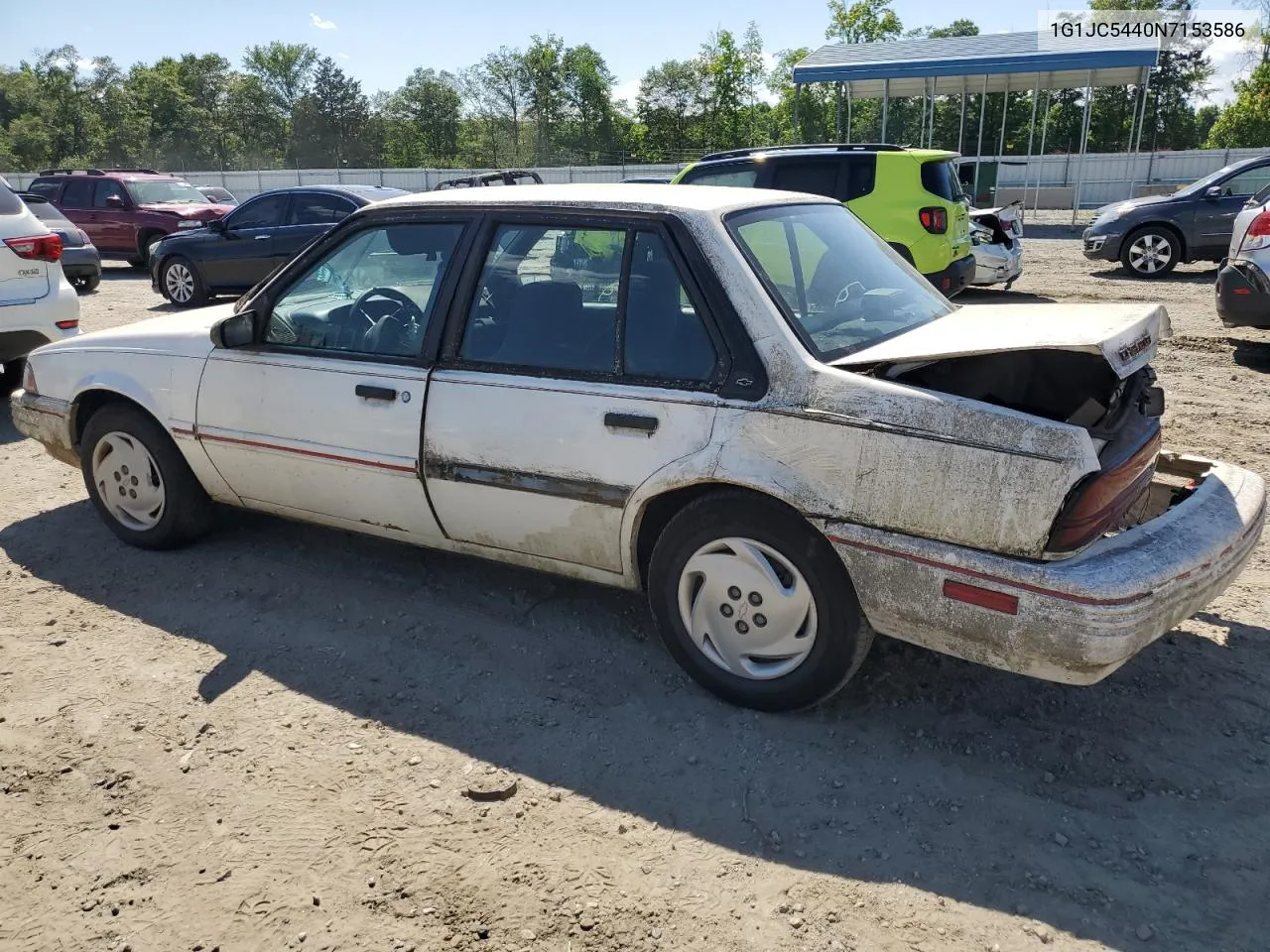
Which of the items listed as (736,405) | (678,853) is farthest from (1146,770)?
(736,405)

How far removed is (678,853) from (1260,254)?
308 inches

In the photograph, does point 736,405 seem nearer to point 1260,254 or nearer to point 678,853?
point 678,853

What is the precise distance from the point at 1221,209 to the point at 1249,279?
244 inches

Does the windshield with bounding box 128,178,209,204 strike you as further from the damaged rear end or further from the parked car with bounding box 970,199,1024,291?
the damaged rear end

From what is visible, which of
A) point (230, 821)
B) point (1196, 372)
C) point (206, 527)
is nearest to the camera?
point (230, 821)

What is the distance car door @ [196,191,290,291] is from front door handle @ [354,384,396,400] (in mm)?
10431

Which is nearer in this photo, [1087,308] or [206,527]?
[1087,308]

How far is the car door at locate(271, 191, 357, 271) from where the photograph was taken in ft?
41.9

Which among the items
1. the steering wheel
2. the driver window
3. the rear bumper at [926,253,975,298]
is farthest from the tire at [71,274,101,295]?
the steering wheel

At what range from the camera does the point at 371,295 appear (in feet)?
12.8

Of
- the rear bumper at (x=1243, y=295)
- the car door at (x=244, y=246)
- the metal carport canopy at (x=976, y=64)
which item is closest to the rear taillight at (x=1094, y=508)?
the rear bumper at (x=1243, y=295)

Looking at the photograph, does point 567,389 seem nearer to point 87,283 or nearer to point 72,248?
point 72,248

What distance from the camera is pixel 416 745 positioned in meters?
3.10

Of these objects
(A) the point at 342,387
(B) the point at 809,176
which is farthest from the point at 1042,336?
(B) the point at 809,176
